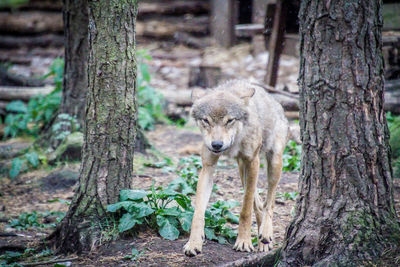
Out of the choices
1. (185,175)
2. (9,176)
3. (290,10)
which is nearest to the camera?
(185,175)

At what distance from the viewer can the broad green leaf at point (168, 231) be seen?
165 inches

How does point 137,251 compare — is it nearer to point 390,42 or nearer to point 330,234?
point 330,234

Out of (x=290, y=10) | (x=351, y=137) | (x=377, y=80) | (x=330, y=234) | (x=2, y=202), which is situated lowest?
(x=2, y=202)

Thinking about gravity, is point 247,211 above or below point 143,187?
above

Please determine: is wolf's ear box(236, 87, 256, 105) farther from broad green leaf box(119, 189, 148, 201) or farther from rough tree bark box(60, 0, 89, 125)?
rough tree bark box(60, 0, 89, 125)

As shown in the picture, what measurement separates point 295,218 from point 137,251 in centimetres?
145

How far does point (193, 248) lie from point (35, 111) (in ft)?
19.1

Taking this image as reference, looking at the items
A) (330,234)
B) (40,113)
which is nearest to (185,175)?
(330,234)

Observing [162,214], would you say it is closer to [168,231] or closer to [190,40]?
[168,231]

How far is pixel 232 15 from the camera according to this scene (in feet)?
48.5

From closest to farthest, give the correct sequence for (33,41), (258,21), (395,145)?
1. (395,145)
2. (258,21)
3. (33,41)

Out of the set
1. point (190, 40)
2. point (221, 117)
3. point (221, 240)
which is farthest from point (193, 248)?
point (190, 40)

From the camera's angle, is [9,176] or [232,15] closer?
[9,176]

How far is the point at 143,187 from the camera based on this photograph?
5.91m
